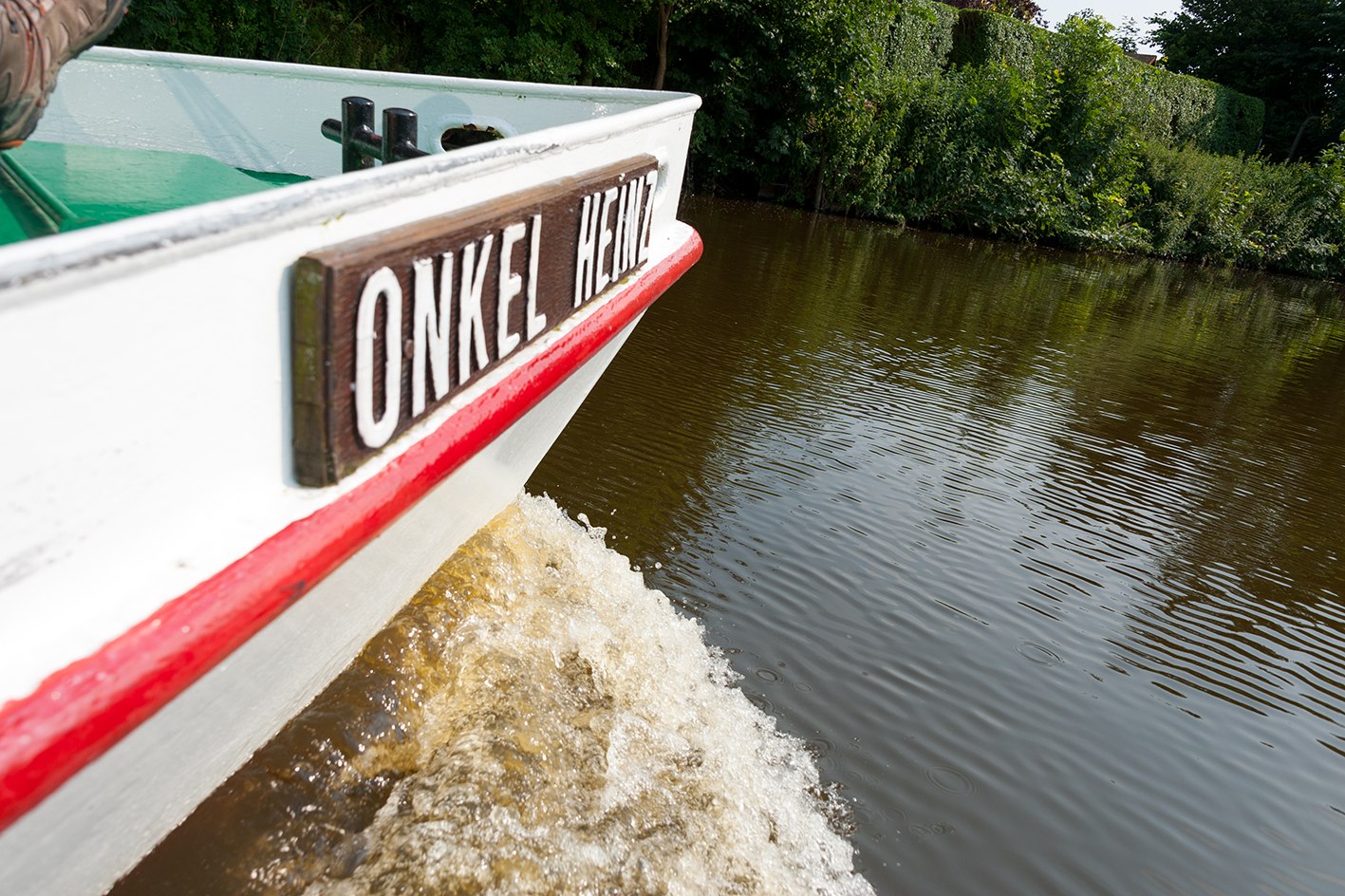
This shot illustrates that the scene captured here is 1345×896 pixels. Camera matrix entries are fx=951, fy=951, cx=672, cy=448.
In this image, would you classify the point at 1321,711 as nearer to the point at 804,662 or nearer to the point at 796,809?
the point at 804,662

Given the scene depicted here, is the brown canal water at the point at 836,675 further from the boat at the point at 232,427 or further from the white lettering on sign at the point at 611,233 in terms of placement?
the white lettering on sign at the point at 611,233

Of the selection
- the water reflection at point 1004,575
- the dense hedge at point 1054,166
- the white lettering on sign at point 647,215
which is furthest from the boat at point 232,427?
the dense hedge at point 1054,166

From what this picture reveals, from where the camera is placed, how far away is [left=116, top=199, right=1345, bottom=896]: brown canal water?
2510mm

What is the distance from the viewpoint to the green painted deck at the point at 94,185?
203cm

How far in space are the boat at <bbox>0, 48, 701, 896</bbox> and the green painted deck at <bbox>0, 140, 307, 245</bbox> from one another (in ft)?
0.05

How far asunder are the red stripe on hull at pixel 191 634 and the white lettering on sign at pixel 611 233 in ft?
2.31

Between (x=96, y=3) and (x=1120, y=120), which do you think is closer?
(x=96, y=3)

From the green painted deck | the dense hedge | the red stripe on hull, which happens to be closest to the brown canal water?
the red stripe on hull

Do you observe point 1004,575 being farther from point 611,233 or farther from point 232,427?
point 232,427

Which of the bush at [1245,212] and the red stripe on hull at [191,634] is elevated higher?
the red stripe on hull at [191,634]

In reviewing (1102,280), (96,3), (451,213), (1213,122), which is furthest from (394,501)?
(1213,122)

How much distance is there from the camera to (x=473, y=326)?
193 cm

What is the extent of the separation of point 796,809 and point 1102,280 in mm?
16259

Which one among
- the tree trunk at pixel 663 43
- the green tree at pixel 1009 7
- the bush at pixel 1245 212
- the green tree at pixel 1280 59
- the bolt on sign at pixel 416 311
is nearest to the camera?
the bolt on sign at pixel 416 311
